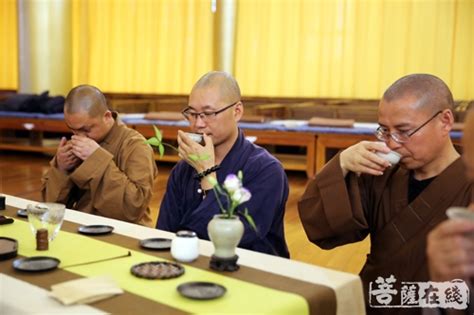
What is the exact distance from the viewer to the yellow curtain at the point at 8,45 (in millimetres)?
11016

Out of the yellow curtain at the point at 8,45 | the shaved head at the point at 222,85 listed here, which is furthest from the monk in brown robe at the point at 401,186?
the yellow curtain at the point at 8,45

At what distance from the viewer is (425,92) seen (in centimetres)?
194

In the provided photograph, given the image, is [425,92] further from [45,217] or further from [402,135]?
[45,217]

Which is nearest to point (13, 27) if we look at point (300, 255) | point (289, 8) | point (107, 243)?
point (289, 8)

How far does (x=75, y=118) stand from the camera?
2.73 metres

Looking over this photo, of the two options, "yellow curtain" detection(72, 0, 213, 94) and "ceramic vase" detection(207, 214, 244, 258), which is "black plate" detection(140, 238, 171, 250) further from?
"yellow curtain" detection(72, 0, 213, 94)

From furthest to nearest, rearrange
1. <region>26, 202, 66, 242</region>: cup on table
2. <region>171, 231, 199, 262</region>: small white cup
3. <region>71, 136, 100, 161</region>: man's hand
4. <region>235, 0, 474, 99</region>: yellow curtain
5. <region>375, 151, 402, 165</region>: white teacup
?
<region>235, 0, 474, 99</region>: yellow curtain → <region>71, 136, 100, 161</region>: man's hand → <region>375, 151, 402, 165</region>: white teacup → <region>26, 202, 66, 242</region>: cup on table → <region>171, 231, 199, 262</region>: small white cup

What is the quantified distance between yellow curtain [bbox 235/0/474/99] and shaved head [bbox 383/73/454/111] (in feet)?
20.7

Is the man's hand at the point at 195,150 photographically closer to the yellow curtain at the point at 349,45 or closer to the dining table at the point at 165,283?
the dining table at the point at 165,283

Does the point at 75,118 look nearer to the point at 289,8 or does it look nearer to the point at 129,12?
the point at 289,8

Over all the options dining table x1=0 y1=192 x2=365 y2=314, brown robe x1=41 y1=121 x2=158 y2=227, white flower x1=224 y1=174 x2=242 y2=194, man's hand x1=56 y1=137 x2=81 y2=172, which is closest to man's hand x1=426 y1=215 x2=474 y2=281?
dining table x1=0 y1=192 x2=365 y2=314

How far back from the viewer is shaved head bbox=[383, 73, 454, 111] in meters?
1.94

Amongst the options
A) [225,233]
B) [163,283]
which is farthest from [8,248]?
[225,233]

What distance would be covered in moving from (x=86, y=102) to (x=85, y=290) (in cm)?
152
